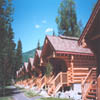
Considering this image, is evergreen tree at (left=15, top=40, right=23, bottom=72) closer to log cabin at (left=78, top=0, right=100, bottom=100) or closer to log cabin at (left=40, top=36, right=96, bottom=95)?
log cabin at (left=40, top=36, right=96, bottom=95)

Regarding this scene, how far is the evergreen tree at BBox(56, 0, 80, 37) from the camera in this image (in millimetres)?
36969

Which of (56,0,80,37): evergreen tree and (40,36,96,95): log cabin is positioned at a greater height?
(56,0,80,37): evergreen tree

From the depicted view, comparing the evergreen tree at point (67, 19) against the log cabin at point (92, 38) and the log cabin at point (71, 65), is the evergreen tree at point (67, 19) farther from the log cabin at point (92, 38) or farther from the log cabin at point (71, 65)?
the log cabin at point (92, 38)

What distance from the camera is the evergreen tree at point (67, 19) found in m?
37.0

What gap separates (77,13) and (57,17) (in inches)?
229

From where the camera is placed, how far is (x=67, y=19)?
3719 cm

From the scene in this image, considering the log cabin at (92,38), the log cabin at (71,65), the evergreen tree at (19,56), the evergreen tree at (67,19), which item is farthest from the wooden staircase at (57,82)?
the evergreen tree at (19,56)

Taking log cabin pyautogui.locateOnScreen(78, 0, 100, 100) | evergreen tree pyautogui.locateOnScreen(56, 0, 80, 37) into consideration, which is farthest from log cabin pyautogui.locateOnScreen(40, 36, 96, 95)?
evergreen tree pyautogui.locateOnScreen(56, 0, 80, 37)

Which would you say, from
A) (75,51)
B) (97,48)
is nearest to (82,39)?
(97,48)

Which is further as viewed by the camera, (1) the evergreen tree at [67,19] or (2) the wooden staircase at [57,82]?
(1) the evergreen tree at [67,19]

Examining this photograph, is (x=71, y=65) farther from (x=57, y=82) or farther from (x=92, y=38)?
(x=92, y=38)

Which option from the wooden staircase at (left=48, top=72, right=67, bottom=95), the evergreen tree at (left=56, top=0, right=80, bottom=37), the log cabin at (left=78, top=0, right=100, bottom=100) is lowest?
the wooden staircase at (left=48, top=72, right=67, bottom=95)

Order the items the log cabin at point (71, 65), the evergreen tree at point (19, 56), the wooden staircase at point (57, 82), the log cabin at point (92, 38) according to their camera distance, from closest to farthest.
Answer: the log cabin at point (92, 38) < the wooden staircase at point (57, 82) < the log cabin at point (71, 65) < the evergreen tree at point (19, 56)

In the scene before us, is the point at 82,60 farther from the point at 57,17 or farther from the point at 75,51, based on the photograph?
the point at 57,17
